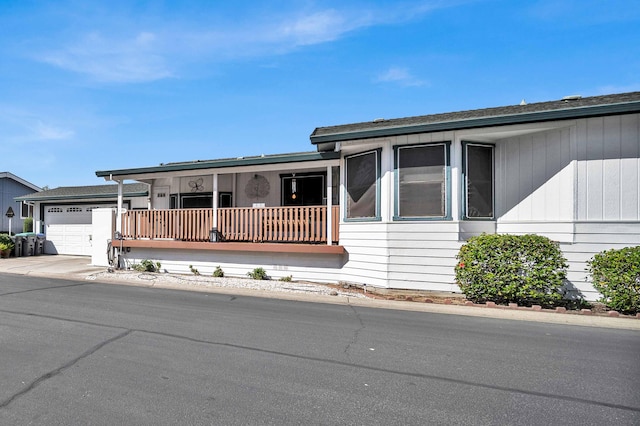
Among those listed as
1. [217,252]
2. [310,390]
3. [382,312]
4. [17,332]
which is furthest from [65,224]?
[310,390]

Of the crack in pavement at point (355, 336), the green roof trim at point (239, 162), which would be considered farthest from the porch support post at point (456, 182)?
the crack in pavement at point (355, 336)

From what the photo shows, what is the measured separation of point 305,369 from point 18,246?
18803 millimetres

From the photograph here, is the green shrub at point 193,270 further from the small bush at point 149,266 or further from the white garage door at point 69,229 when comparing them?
the white garage door at point 69,229

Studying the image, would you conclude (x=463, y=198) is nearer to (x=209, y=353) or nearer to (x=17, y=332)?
(x=209, y=353)

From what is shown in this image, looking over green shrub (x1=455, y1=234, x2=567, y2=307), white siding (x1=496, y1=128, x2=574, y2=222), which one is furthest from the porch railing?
white siding (x1=496, y1=128, x2=574, y2=222)

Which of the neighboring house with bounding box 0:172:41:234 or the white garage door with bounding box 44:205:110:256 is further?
the neighboring house with bounding box 0:172:41:234

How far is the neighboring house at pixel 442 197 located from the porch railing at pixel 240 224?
43 mm

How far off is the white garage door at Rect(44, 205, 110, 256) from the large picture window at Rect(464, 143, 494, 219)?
16390mm

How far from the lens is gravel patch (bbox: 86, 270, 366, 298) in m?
9.09

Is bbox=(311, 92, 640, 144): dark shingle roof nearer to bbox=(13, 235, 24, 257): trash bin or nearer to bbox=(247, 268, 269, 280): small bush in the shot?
bbox=(247, 268, 269, 280): small bush

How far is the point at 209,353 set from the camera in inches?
176

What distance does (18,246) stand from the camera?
1706 cm

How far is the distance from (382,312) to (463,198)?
339 cm

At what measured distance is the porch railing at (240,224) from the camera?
10.4m
